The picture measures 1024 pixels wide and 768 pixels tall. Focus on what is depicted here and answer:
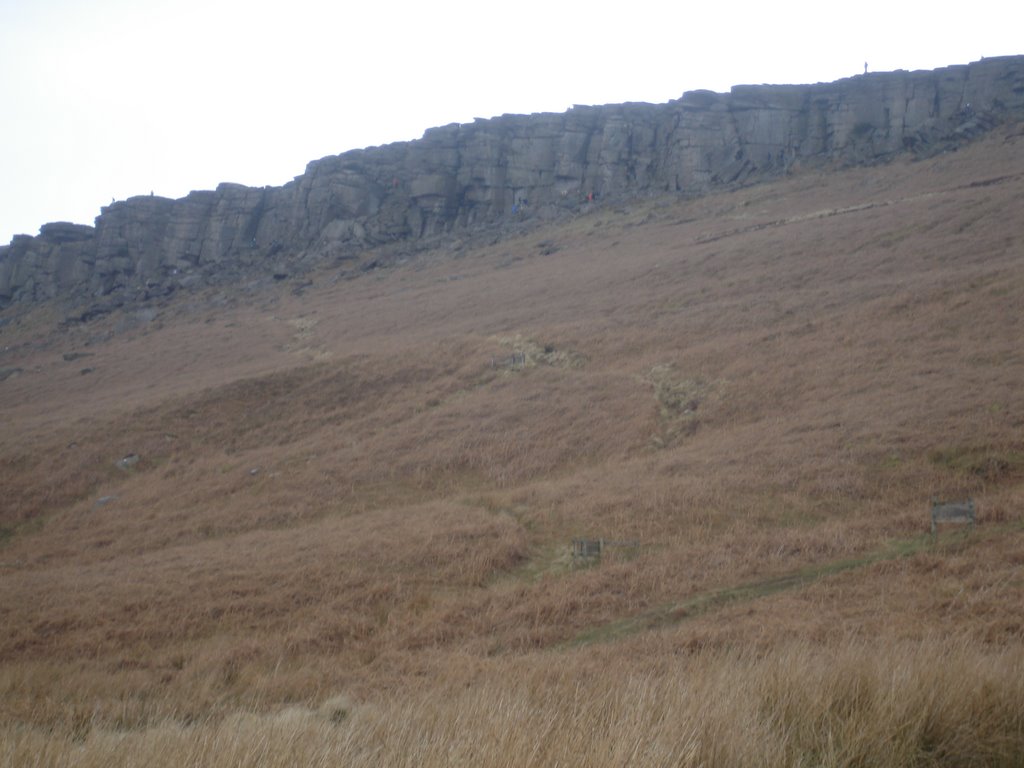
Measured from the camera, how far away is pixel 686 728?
181 inches

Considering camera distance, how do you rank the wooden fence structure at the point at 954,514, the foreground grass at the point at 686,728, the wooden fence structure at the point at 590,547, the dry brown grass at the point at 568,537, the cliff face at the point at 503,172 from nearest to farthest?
the foreground grass at the point at 686,728
the dry brown grass at the point at 568,537
the wooden fence structure at the point at 954,514
the wooden fence structure at the point at 590,547
the cliff face at the point at 503,172

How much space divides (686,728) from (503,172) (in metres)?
94.1

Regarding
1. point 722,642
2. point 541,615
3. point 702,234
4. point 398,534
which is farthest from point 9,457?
point 702,234

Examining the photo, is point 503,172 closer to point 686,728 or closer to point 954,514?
point 954,514

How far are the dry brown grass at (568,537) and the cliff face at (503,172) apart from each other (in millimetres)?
43899

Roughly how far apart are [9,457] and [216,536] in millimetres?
14791

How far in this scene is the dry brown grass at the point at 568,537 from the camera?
5.12 metres

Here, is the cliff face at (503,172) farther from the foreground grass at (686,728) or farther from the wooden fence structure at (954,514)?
the foreground grass at (686,728)

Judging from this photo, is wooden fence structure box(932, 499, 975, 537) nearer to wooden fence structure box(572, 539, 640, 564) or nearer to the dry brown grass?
the dry brown grass

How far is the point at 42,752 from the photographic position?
171 inches

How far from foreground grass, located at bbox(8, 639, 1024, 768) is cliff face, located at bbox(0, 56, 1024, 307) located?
7820 cm

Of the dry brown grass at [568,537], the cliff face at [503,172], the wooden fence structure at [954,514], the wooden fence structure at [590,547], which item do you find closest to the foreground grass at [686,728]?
the dry brown grass at [568,537]

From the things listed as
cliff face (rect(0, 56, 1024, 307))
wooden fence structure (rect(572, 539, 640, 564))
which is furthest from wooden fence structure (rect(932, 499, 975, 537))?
cliff face (rect(0, 56, 1024, 307))

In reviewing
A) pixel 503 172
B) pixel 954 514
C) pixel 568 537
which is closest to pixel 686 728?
pixel 954 514
